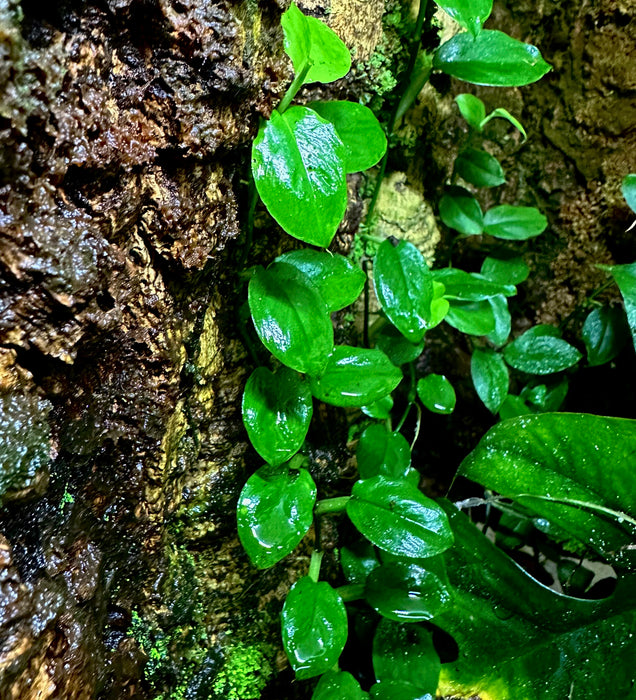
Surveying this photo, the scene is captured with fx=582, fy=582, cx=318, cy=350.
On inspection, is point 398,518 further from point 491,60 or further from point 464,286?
point 491,60

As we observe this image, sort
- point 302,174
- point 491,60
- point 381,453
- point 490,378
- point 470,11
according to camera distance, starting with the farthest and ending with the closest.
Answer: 1. point 490,378
2. point 381,453
3. point 491,60
4. point 470,11
5. point 302,174

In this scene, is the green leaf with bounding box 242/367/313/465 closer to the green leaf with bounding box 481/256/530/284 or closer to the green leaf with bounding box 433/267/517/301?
the green leaf with bounding box 433/267/517/301

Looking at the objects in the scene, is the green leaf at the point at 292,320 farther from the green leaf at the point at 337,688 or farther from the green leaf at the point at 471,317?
the green leaf at the point at 337,688

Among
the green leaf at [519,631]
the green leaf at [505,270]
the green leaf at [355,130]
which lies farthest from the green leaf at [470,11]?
the green leaf at [519,631]

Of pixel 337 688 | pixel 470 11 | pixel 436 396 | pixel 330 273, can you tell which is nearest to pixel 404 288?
pixel 330 273

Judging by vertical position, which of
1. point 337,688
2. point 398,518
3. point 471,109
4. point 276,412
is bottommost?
point 337,688

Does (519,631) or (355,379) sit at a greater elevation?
(355,379)

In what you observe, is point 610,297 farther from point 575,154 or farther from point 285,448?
point 285,448

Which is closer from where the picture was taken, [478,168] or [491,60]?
[491,60]
